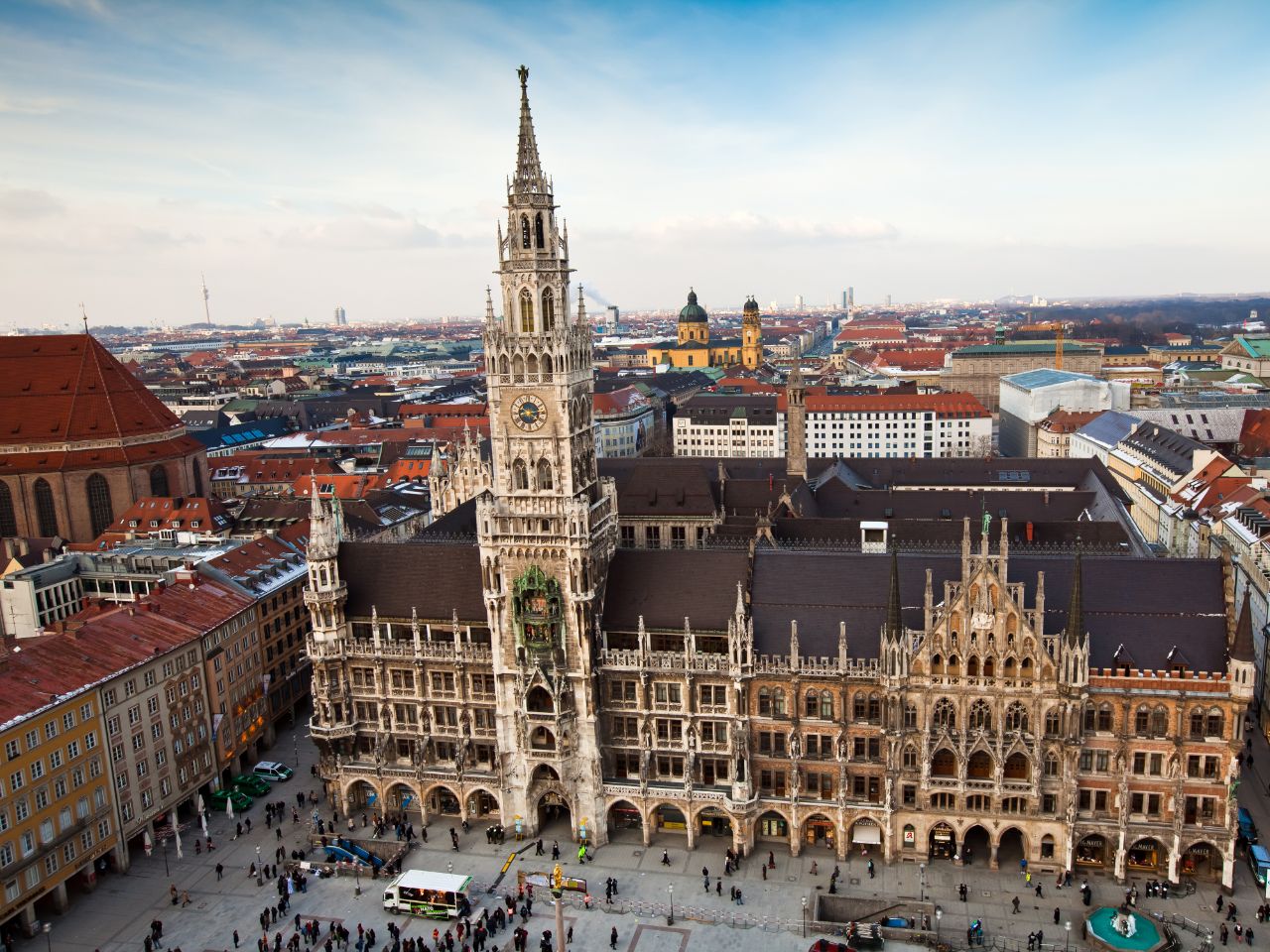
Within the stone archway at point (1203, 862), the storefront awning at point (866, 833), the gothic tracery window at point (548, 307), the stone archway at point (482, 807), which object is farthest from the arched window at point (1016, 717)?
the gothic tracery window at point (548, 307)

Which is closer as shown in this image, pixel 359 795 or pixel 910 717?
pixel 910 717

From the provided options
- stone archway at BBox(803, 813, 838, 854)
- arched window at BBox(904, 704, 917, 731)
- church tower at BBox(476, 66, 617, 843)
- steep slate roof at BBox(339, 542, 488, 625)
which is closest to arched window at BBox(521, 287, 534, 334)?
church tower at BBox(476, 66, 617, 843)

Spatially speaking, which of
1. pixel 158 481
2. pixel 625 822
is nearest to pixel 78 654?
pixel 625 822

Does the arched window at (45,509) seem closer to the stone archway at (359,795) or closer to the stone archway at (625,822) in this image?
the stone archway at (359,795)

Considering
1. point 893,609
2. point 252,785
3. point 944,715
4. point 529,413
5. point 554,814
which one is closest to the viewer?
point 893,609

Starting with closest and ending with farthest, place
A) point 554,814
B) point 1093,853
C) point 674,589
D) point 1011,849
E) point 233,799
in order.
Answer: point 1093,853
point 1011,849
point 674,589
point 554,814
point 233,799

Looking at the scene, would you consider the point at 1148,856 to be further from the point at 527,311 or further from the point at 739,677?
the point at 527,311

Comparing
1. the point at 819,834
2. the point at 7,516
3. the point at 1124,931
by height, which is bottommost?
the point at 819,834
